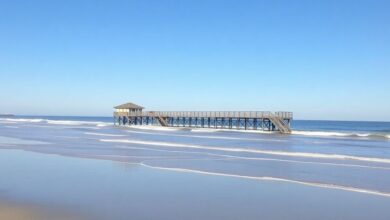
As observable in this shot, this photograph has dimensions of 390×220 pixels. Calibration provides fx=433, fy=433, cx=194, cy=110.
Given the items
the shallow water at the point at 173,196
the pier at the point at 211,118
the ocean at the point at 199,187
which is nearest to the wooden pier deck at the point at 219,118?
the pier at the point at 211,118

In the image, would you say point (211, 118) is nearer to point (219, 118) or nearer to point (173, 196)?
point (219, 118)

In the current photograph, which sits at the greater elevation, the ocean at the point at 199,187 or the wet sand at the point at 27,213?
the ocean at the point at 199,187

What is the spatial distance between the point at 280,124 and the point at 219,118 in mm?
12397

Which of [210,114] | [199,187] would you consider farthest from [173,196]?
[210,114]

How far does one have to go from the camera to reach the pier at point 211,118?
50.9 metres

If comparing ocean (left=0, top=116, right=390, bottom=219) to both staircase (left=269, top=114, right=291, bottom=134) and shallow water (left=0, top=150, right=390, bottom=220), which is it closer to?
A: shallow water (left=0, top=150, right=390, bottom=220)

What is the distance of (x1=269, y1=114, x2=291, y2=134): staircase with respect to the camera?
4935cm

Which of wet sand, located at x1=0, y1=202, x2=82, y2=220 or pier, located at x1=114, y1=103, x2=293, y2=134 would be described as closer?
wet sand, located at x1=0, y1=202, x2=82, y2=220

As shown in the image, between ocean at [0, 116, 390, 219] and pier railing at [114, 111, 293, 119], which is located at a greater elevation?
pier railing at [114, 111, 293, 119]

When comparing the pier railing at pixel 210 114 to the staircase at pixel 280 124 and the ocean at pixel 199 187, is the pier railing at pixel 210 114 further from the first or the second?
the ocean at pixel 199 187

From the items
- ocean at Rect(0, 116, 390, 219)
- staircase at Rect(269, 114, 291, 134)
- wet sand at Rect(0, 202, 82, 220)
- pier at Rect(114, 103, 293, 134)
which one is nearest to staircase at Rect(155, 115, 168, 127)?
pier at Rect(114, 103, 293, 134)

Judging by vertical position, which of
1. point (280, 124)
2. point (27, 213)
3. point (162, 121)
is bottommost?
point (27, 213)

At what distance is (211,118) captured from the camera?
62.8 m

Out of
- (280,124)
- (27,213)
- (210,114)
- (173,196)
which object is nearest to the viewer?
(27,213)
